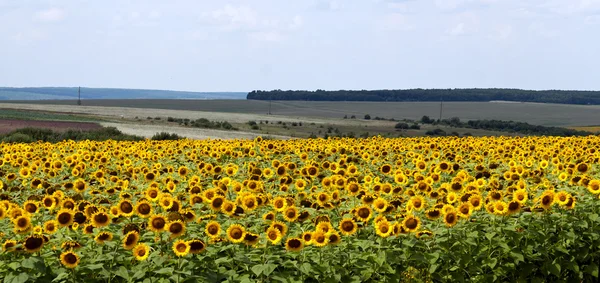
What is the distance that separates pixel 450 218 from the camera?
→ 24.5ft

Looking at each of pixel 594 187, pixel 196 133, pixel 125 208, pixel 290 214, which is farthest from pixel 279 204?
pixel 196 133

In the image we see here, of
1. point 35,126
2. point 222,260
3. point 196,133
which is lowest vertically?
point 196,133

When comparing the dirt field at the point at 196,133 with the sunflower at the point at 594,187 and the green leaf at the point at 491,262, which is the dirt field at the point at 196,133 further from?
the green leaf at the point at 491,262

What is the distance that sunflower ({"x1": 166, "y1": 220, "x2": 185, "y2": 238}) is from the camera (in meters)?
6.40

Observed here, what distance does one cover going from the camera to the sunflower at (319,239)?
6.51 meters

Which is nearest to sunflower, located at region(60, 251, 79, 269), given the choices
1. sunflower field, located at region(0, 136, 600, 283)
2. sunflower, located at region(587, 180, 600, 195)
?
sunflower field, located at region(0, 136, 600, 283)

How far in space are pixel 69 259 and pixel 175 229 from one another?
3.02 feet

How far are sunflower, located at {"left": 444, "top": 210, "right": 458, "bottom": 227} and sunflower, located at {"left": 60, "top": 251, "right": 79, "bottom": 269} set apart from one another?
3.64 metres

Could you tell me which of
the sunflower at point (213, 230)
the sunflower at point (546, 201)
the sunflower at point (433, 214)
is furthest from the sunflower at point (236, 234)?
the sunflower at point (546, 201)

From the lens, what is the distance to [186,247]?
20.1ft

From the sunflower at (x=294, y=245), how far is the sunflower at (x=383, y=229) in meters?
0.83

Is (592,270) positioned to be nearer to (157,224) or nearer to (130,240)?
(157,224)

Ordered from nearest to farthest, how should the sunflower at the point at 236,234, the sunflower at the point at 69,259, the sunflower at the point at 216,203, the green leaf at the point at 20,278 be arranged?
the green leaf at the point at 20,278
the sunflower at the point at 69,259
the sunflower at the point at 236,234
the sunflower at the point at 216,203

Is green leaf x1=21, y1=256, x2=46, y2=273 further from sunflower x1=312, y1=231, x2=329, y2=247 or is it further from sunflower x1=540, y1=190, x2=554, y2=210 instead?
sunflower x1=540, y1=190, x2=554, y2=210
